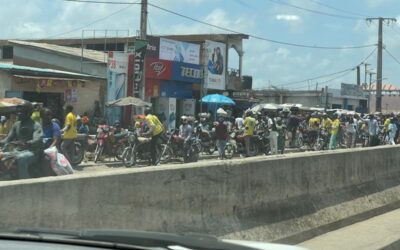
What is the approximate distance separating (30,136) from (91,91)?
64.6 ft

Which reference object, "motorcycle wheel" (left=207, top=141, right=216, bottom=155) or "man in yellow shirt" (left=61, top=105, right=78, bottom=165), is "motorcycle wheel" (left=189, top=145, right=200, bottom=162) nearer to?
"motorcycle wheel" (left=207, top=141, right=216, bottom=155)

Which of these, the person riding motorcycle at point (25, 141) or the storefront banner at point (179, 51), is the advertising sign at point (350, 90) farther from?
the person riding motorcycle at point (25, 141)

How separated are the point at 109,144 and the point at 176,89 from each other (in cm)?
1696

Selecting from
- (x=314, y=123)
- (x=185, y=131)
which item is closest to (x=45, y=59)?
(x=314, y=123)

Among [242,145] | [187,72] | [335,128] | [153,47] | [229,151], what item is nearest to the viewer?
[229,151]

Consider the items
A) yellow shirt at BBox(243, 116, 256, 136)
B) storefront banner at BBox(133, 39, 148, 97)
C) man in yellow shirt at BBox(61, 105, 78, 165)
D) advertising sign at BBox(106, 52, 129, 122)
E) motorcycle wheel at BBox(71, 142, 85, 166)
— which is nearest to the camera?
man in yellow shirt at BBox(61, 105, 78, 165)

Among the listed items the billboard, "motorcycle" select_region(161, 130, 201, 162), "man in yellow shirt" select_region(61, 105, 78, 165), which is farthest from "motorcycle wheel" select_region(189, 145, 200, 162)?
the billboard

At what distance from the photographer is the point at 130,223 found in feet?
18.1

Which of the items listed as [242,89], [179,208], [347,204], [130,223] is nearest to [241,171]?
[179,208]

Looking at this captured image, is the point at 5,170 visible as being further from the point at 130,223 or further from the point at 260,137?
the point at 260,137

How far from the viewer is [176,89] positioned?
35219 millimetres

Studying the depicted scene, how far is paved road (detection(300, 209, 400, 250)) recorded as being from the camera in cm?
719

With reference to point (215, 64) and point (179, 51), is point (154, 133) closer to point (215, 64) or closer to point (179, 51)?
point (179, 51)

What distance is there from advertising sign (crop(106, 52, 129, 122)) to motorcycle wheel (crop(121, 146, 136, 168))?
12.2 meters
